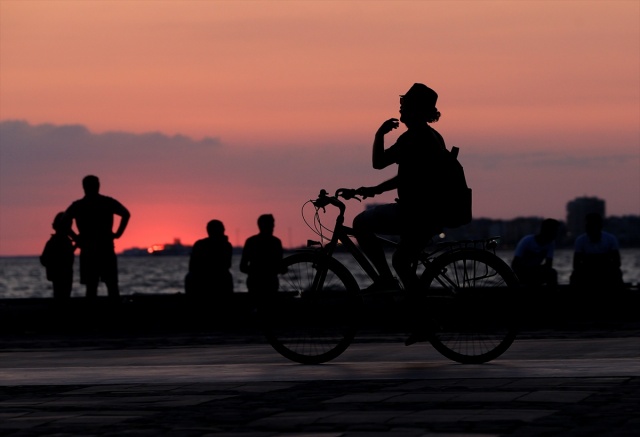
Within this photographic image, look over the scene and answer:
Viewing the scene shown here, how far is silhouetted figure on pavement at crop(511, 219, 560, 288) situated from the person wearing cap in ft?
30.5

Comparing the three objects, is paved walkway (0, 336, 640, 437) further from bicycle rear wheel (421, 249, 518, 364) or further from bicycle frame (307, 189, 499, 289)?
bicycle frame (307, 189, 499, 289)

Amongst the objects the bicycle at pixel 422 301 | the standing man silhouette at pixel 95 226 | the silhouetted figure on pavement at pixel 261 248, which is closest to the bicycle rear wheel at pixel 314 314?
the bicycle at pixel 422 301

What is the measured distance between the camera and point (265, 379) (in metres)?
8.92

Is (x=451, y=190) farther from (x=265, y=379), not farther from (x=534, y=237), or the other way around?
(x=534, y=237)

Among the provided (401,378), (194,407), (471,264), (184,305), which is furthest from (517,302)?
(184,305)

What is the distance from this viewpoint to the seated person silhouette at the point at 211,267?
19011mm

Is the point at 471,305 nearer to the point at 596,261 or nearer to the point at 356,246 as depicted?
the point at 356,246

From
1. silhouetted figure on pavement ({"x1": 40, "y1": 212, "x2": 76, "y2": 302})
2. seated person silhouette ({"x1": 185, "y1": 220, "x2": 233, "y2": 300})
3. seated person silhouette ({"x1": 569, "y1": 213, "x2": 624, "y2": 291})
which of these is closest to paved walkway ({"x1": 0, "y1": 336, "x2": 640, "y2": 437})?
seated person silhouette ({"x1": 569, "y1": 213, "x2": 624, "y2": 291})

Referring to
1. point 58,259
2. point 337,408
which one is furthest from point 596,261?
point 337,408

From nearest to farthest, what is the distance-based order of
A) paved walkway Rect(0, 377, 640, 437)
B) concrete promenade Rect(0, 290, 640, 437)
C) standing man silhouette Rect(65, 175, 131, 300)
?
paved walkway Rect(0, 377, 640, 437)
concrete promenade Rect(0, 290, 640, 437)
standing man silhouette Rect(65, 175, 131, 300)

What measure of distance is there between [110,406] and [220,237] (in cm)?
1219

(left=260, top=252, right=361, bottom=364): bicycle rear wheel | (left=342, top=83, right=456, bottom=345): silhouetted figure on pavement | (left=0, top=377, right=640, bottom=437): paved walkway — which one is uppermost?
(left=342, top=83, right=456, bottom=345): silhouetted figure on pavement

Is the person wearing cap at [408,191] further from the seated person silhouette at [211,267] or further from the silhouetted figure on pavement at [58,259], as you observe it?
the silhouetted figure on pavement at [58,259]

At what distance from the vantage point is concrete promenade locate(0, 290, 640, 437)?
257 inches
